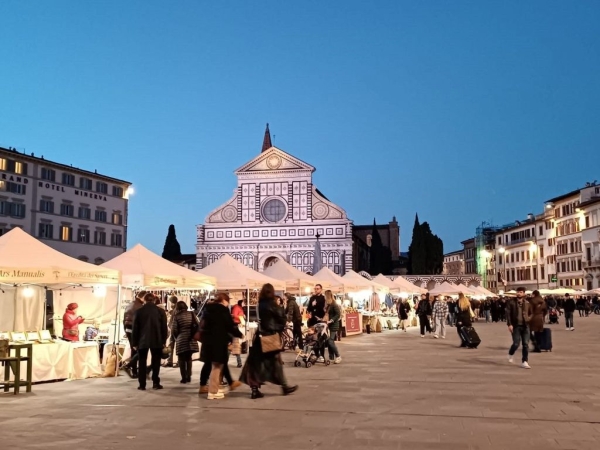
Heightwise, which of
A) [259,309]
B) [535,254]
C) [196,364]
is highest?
[535,254]

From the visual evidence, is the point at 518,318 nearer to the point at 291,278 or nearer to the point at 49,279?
the point at 49,279

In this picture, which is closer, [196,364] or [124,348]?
[124,348]

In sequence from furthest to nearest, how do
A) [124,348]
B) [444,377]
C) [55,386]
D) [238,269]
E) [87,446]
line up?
[238,269]
[124,348]
[444,377]
[55,386]
[87,446]

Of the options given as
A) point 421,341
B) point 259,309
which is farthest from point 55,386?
point 421,341

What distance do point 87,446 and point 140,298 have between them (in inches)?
229

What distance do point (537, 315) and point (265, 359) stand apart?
29.2 ft

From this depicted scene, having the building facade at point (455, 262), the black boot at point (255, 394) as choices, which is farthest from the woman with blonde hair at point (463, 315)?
the building facade at point (455, 262)

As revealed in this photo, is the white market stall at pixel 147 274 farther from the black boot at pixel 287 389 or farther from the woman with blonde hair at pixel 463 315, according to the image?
the woman with blonde hair at pixel 463 315

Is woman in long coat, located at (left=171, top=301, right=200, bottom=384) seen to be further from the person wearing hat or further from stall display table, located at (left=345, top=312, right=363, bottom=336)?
stall display table, located at (left=345, top=312, right=363, bottom=336)

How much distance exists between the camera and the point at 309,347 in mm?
13352

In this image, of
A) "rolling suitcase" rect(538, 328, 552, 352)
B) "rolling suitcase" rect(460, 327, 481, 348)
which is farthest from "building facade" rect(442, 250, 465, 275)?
"rolling suitcase" rect(538, 328, 552, 352)

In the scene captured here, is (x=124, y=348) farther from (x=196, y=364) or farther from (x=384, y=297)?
(x=384, y=297)

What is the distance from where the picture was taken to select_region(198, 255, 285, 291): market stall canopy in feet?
59.8

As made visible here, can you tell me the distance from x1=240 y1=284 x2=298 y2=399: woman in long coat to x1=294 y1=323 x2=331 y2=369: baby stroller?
415cm
